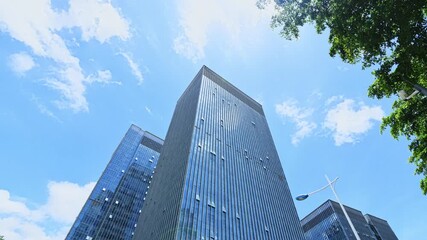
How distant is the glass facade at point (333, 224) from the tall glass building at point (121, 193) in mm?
90392

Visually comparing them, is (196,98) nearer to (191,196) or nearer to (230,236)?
(191,196)

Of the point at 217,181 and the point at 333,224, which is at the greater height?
the point at 333,224

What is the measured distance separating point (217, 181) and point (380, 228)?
12594cm

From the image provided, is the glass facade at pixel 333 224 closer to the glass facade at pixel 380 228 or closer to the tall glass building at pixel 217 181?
the glass facade at pixel 380 228

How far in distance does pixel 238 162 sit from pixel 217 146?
27.3ft

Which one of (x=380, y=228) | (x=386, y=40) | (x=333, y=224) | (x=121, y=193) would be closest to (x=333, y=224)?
(x=333, y=224)

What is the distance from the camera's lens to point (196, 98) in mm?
93000

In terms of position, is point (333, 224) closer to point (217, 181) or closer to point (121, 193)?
point (217, 181)

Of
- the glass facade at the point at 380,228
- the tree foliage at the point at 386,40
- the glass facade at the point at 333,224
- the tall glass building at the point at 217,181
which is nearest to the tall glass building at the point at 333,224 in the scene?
the glass facade at the point at 333,224

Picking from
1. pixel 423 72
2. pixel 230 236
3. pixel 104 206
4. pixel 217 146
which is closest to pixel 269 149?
pixel 217 146

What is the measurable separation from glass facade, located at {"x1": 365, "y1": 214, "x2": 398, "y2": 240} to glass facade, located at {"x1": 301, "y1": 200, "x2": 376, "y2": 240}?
825cm

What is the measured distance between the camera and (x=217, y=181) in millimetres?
67875

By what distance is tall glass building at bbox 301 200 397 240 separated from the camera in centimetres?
12538

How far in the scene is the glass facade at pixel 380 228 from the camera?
139725 mm
